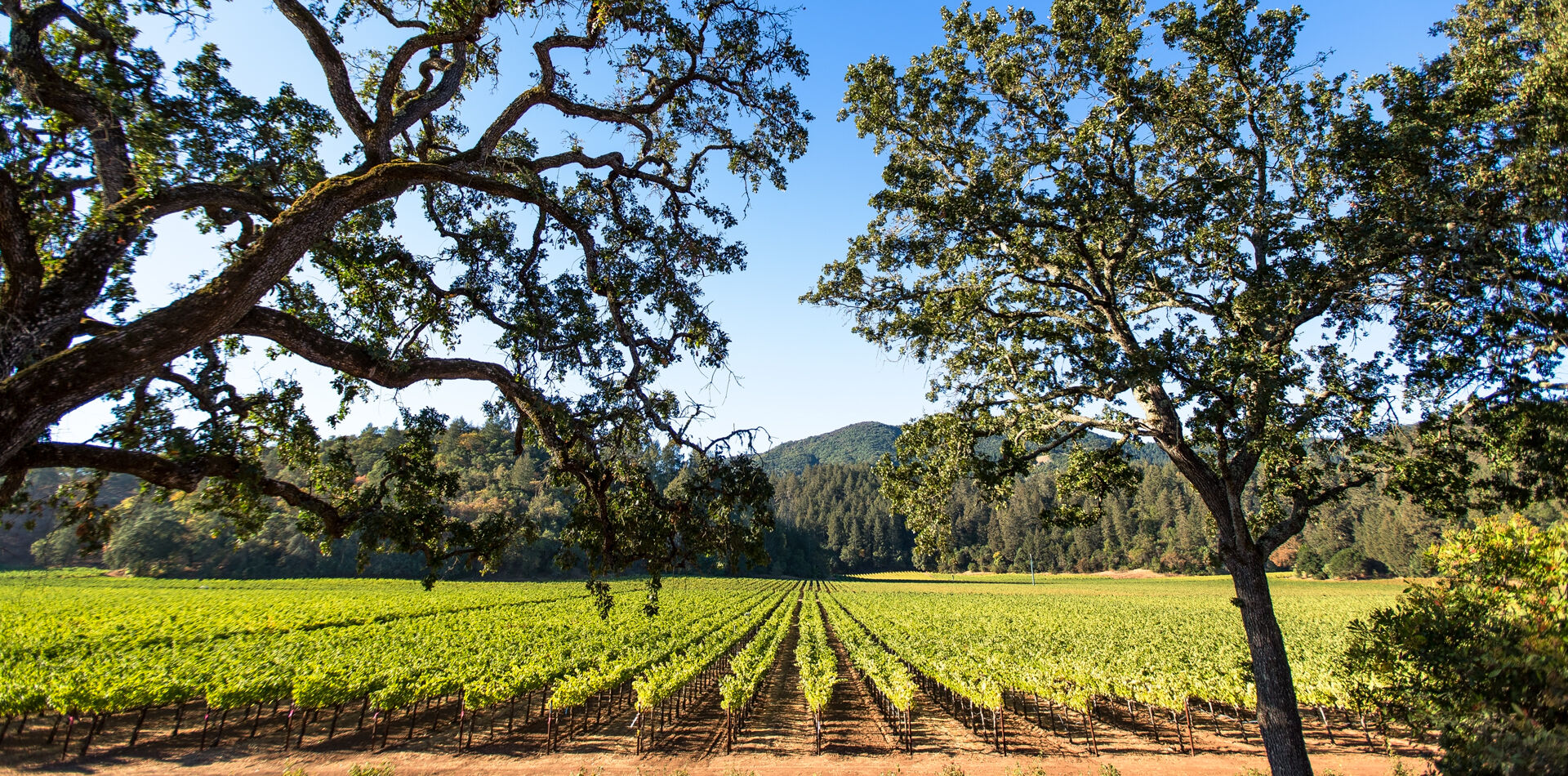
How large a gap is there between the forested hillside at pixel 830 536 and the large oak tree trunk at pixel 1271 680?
1222 inches

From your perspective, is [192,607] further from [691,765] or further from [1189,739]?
[1189,739]

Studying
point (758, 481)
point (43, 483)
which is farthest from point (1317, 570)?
point (43, 483)

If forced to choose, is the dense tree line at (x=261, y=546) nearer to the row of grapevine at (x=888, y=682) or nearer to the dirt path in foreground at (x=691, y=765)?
the row of grapevine at (x=888, y=682)

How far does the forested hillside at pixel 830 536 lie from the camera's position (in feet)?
202

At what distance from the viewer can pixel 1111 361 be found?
8.30 m

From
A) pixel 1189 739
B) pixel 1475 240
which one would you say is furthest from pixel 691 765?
pixel 1475 240

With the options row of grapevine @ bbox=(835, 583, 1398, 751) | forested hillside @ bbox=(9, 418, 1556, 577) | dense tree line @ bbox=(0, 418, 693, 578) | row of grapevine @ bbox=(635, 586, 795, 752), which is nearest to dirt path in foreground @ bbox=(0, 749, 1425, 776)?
row of grapevine @ bbox=(835, 583, 1398, 751)

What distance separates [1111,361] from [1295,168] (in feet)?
13.3

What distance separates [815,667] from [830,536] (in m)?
104

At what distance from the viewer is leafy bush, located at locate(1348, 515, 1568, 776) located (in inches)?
154

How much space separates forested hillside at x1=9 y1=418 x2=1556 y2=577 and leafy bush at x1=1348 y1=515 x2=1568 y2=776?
33543mm

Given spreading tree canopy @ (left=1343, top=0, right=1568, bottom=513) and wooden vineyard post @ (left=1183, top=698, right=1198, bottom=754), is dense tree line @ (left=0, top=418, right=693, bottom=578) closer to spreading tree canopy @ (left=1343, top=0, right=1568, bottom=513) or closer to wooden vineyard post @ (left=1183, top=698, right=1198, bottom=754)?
wooden vineyard post @ (left=1183, top=698, right=1198, bottom=754)

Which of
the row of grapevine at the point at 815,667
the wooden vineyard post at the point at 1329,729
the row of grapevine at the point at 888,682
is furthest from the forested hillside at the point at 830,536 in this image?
the wooden vineyard post at the point at 1329,729

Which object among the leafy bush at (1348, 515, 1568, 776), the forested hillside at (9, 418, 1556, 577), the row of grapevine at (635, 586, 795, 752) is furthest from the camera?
the forested hillside at (9, 418, 1556, 577)
